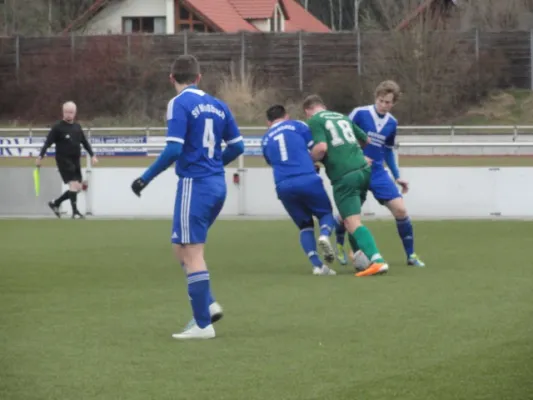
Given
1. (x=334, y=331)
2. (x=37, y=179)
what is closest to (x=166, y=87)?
(x=37, y=179)

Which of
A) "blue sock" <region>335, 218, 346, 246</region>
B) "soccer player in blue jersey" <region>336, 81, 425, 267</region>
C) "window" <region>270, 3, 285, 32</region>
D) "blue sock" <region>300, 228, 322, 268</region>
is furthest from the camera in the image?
"window" <region>270, 3, 285, 32</region>

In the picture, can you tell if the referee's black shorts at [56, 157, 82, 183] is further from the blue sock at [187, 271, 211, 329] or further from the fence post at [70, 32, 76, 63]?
the fence post at [70, 32, 76, 63]

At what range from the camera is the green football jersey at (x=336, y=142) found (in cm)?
1333

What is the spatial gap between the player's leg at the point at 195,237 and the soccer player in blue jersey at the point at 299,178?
4.36m

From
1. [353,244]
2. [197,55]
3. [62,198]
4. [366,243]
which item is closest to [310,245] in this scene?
[353,244]

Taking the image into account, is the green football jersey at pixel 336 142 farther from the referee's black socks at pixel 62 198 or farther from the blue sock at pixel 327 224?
the referee's black socks at pixel 62 198

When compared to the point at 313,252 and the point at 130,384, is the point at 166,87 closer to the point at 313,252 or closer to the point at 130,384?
the point at 313,252

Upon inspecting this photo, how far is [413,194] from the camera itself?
2294 cm

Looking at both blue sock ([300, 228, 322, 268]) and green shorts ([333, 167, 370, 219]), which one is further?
blue sock ([300, 228, 322, 268])

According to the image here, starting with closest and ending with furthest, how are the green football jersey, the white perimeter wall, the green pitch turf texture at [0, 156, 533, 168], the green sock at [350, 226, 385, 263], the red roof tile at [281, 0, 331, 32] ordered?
the green sock at [350, 226, 385, 263] < the green football jersey < the green pitch turf texture at [0, 156, 533, 168] < the white perimeter wall < the red roof tile at [281, 0, 331, 32]

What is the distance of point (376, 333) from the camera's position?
30.4 ft

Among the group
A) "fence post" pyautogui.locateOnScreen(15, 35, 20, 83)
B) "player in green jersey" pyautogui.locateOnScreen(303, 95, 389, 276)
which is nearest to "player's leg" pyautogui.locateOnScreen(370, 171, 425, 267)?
"player in green jersey" pyautogui.locateOnScreen(303, 95, 389, 276)

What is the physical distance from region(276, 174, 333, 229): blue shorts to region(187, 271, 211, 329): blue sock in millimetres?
4464

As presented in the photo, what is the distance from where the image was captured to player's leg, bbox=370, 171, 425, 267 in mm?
14242
